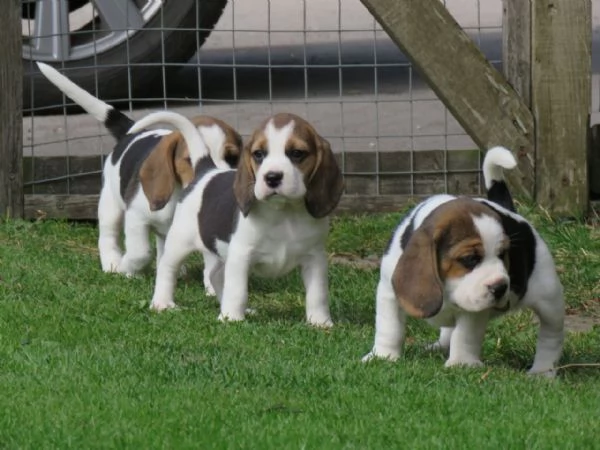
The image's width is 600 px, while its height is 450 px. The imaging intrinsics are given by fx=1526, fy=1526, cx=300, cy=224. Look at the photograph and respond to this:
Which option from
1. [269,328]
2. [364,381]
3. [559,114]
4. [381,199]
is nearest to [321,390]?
[364,381]

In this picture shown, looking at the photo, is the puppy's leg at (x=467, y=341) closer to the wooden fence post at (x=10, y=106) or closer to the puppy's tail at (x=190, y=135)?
the puppy's tail at (x=190, y=135)

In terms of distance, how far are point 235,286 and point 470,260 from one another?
1.70 meters

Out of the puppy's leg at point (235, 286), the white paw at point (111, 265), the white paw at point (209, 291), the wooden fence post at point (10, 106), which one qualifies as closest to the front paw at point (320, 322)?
the puppy's leg at point (235, 286)

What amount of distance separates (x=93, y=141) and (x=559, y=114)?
4.66 meters

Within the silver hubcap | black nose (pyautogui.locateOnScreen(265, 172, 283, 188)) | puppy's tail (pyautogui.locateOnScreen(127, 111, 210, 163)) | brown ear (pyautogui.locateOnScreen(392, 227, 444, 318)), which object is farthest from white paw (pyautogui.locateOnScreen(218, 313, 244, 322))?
the silver hubcap

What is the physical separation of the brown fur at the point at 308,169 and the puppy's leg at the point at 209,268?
0.67 m

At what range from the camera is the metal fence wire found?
11.1 m

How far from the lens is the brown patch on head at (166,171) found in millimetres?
8594

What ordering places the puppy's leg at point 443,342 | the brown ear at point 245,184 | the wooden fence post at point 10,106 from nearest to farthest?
the puppy's leg at point 443,342
the brown ear at point 245,184
the wooden fence post at point 10,106

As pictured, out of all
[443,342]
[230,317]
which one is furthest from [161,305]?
[443,342]

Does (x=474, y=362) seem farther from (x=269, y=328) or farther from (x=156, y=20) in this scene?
(x=156, y=20)

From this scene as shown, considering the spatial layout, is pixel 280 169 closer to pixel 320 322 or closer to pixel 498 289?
pixel 320 322

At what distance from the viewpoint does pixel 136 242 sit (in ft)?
29.3

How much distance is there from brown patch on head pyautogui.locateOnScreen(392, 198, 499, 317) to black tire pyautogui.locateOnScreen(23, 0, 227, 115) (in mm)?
5565
